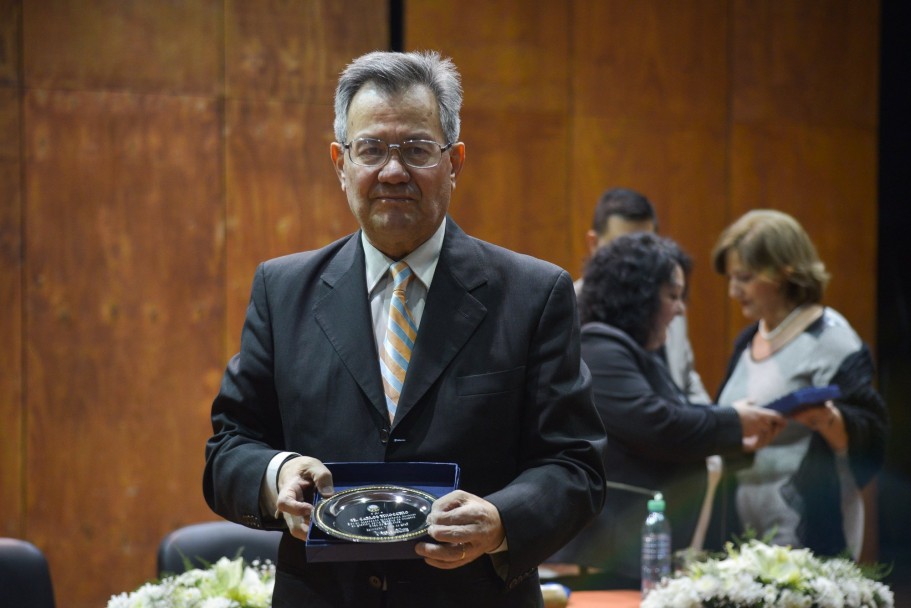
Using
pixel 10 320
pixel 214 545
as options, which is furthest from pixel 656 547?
pixel 10 320

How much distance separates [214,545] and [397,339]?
1569 mm

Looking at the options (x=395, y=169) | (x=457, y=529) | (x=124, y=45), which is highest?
(x=124, y=45)

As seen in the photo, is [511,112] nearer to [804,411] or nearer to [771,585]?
[804,411]

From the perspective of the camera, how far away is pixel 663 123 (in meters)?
5.92

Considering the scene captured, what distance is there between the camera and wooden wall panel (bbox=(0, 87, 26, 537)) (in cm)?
490

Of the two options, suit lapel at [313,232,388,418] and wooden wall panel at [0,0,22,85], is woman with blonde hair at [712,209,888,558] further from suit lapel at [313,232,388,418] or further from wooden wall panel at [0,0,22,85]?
wooden wall panel at [0,0,22,85]

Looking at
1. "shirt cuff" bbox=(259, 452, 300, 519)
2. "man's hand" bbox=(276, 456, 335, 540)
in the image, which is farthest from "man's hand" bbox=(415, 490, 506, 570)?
"shirt cuff" bbox=(259, 452, 300, 519)

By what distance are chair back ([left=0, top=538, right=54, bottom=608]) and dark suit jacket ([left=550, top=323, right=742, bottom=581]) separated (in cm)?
145

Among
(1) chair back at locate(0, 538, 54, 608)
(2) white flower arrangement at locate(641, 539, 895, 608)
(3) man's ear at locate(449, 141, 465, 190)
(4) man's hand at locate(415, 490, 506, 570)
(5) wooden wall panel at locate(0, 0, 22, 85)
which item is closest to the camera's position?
(4) man's hand at locate(415, 490, 506, 570)

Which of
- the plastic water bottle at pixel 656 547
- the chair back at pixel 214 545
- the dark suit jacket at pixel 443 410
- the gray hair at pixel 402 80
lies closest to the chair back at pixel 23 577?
the chair back at pixel 214 545

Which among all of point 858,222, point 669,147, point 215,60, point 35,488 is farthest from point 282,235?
point 858,222

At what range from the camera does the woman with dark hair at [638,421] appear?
3.27 m

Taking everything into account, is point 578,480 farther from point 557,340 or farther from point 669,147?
point 669,147

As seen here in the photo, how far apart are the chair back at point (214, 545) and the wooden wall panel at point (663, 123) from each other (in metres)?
2.96
